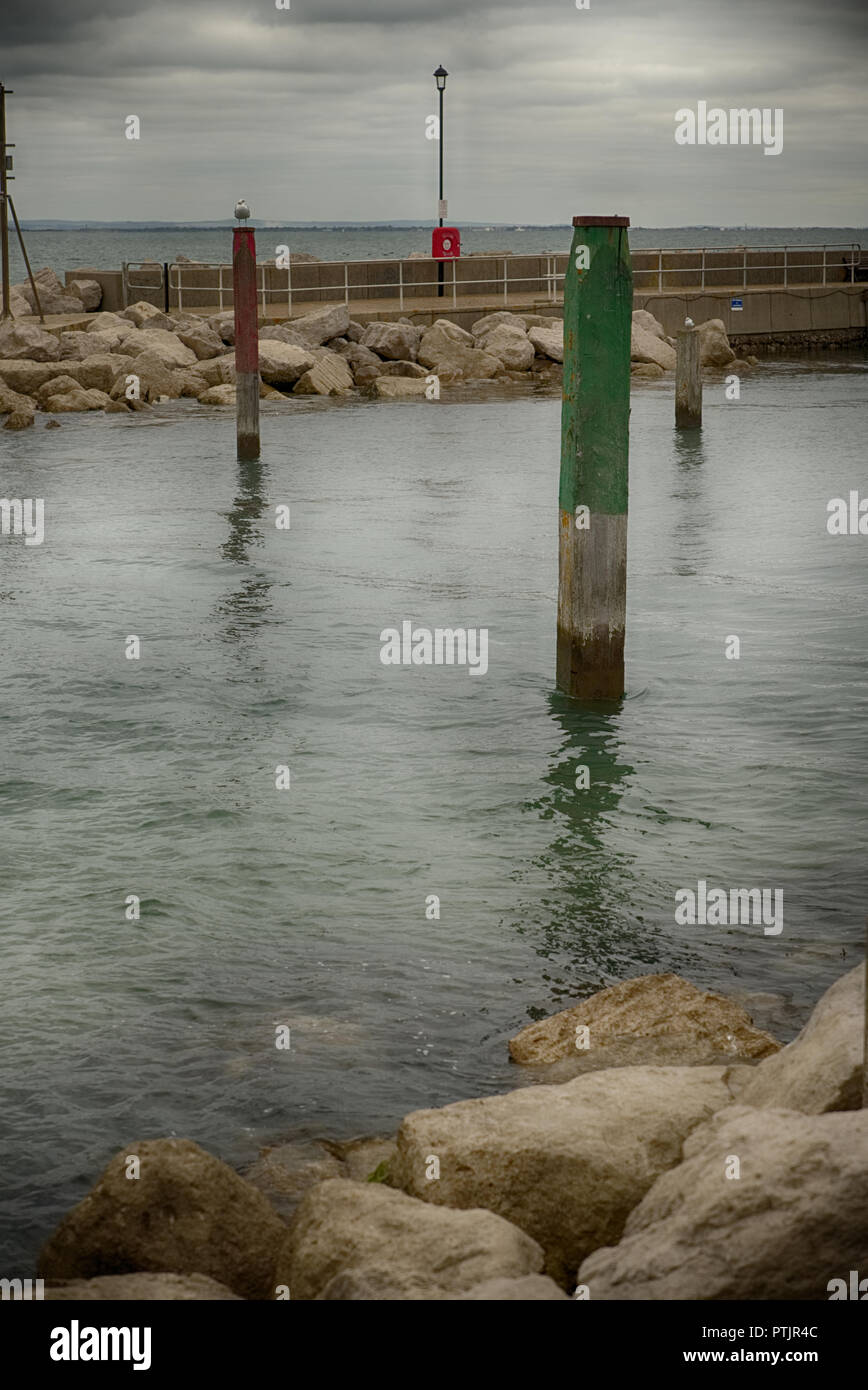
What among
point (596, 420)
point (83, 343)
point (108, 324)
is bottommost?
point (596, 420)

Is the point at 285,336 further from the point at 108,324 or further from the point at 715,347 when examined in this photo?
the point at 715,347

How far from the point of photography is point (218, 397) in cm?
2958

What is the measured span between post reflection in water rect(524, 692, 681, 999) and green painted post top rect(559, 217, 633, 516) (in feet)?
4.67

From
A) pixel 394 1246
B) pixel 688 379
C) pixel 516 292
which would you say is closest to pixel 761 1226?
pixel 394 1246

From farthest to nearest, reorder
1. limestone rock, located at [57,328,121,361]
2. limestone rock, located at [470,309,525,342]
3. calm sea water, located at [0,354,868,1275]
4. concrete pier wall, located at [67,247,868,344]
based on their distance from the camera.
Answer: concrete pier wall, located at [67,247,868,344] < limestone rock, located at [470,309,525,342] < limestone rock, located at [57,328,121,361] < calm sea water, located at [0,354,868,1275]

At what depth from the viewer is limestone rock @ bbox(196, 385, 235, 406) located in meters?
29.4

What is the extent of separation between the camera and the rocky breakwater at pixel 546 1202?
3703 millimetres

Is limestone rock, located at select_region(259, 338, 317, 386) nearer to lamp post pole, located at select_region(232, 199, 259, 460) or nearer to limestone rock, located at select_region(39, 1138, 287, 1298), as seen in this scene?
lamp post pole, located at select_region(232, 199, 259, 460)

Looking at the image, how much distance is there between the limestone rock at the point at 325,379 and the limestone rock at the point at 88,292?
9065 mm

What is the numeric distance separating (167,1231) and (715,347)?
110 ft

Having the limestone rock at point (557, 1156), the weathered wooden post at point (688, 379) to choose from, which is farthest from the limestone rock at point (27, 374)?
the limestone rock at point (557, 1156)

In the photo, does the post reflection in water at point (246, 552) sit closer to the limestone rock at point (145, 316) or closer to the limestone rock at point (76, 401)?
the limestone rock at point (76, 401)

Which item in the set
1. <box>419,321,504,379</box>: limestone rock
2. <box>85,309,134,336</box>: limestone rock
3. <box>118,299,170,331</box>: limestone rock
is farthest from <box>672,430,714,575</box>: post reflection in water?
<box>85,309,134,336</box>: limestone rock

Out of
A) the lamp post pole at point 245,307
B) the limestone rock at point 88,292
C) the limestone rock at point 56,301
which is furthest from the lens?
the limestone rock at point 88,292
